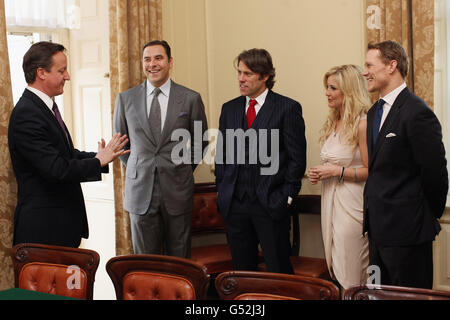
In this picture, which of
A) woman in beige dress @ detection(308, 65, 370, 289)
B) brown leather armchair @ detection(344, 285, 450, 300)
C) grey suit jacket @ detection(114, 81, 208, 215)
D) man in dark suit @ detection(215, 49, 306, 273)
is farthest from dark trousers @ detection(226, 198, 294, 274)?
brown leather armchair @ detection(344, 285, 450, 300)

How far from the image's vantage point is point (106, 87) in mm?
4223

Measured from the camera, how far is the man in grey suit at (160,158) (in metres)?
3.46

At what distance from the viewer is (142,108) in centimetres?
352

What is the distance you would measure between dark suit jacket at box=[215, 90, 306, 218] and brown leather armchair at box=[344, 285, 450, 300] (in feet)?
4.89

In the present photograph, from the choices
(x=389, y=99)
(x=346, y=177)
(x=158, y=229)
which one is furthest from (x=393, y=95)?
(x=158, y=229)

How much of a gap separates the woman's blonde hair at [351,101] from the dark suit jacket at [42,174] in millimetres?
1517

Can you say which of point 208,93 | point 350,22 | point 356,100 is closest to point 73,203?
point 356,100

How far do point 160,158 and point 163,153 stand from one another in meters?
0.04

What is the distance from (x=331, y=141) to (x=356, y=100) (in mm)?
303

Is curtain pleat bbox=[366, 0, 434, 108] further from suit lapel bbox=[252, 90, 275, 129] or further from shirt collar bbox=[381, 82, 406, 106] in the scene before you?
suit lapel bbox=[252, 90, 275, 129]

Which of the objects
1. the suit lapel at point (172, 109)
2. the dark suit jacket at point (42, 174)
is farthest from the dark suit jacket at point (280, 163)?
the dark suit jacket at point (42, 174)

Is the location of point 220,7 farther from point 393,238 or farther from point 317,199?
point 393,238

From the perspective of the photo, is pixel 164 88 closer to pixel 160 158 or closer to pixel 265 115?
pixel 160 158

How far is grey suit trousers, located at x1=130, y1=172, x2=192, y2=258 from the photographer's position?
346cm
